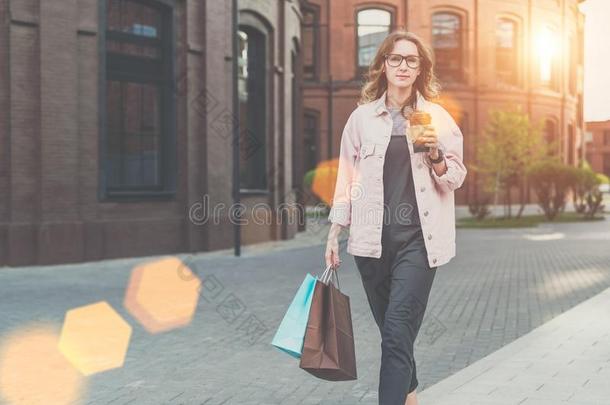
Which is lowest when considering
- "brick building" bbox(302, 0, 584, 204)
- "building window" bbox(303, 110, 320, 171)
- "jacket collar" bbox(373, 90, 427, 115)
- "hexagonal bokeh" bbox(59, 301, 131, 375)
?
"hexagonal bokeh" bbox(59, 301, 131, 375)

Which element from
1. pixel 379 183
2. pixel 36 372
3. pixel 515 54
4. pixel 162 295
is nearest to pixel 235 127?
pixel 162 295

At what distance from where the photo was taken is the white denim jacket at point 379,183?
3.72m

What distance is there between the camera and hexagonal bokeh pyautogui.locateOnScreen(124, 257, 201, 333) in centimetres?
802

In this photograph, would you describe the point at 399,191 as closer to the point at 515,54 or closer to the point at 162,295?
the point at 162,295

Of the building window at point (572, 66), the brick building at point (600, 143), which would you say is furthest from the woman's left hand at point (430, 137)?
the brick building at point (600, 143)

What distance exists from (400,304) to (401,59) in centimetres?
115

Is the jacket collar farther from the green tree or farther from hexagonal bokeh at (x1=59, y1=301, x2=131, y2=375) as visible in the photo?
the green tree

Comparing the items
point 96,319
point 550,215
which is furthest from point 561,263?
point 550,215

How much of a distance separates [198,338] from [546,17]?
39.8 meters

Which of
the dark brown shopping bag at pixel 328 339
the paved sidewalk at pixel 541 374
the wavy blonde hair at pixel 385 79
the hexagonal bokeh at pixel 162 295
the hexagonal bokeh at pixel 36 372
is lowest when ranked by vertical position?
the hexagonal bokeh at pixel 162 295

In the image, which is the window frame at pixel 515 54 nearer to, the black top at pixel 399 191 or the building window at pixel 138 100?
the building window at pixel 138 100

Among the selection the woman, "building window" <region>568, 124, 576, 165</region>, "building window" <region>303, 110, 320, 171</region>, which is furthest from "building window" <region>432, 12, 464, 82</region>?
the woman

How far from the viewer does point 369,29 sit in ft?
127

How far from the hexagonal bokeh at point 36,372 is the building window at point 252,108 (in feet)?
37.3
